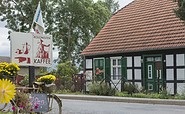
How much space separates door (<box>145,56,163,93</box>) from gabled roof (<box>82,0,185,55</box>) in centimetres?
90

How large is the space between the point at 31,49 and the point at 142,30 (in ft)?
62.3

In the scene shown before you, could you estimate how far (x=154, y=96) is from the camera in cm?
2203

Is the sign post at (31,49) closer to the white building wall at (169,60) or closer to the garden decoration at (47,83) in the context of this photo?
the garden decoration at (47,83)

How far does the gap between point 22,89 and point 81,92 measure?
20.8m

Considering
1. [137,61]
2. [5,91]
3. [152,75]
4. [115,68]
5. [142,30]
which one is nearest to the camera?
[5,91]

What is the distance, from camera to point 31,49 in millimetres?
8492

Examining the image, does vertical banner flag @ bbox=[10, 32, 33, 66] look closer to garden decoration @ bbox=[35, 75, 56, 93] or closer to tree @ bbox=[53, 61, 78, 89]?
garden decoration @ bbox=[35, 75, 56, 93]

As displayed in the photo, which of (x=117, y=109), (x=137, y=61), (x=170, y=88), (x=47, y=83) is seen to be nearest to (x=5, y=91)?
(x=47, y=83)

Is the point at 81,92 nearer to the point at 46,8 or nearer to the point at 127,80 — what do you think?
the point at 127,80

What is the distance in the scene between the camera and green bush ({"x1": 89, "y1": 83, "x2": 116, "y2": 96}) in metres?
24.5

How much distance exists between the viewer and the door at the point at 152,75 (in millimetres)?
24542

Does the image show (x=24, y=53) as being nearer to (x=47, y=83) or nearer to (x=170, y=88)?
(x=47, y=83)

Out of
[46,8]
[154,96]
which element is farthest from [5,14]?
[154,96]

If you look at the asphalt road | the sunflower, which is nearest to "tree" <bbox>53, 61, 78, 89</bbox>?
the asphalt road
